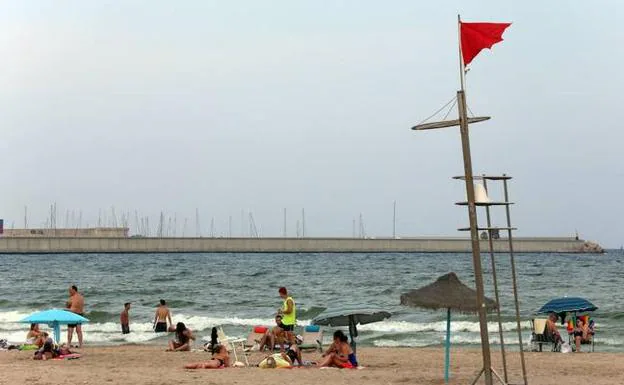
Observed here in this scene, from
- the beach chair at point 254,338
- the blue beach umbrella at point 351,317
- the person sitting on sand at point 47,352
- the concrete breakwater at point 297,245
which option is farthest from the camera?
the concrete breakwater at point 297,245

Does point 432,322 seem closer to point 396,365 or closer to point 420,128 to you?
point 396,365

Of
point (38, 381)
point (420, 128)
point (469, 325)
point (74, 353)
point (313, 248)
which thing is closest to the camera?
point (420, 128)

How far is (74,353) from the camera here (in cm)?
1903

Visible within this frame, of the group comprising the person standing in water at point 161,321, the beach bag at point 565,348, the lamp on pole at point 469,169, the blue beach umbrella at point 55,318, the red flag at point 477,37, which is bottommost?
the beach bag at point 565,348

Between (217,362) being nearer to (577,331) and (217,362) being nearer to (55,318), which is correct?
(55,318)

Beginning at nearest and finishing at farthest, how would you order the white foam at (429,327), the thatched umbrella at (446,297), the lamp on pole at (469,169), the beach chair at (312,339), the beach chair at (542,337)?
the lamp on pole at (469,169)
the thatched umbrella at (446,297)
the beach chair at (312,339)
the beach chair at (542,337)
the white foam at (429,327)

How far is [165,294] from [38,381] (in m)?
31.6

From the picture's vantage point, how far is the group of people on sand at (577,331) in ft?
67.5

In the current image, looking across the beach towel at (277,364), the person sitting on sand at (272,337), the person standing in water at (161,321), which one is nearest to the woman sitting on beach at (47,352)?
the person sitting on sand at (272,337)

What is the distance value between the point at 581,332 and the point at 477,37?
12994 mm

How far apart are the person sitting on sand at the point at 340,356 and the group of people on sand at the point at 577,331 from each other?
6.38m

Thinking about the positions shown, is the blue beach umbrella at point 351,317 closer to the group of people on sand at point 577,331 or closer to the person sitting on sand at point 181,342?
the person sitting on sand at point 181,342

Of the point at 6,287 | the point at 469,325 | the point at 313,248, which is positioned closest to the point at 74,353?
the point at 469,325

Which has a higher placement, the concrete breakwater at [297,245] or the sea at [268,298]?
the concrete breakwater at [297,245]
